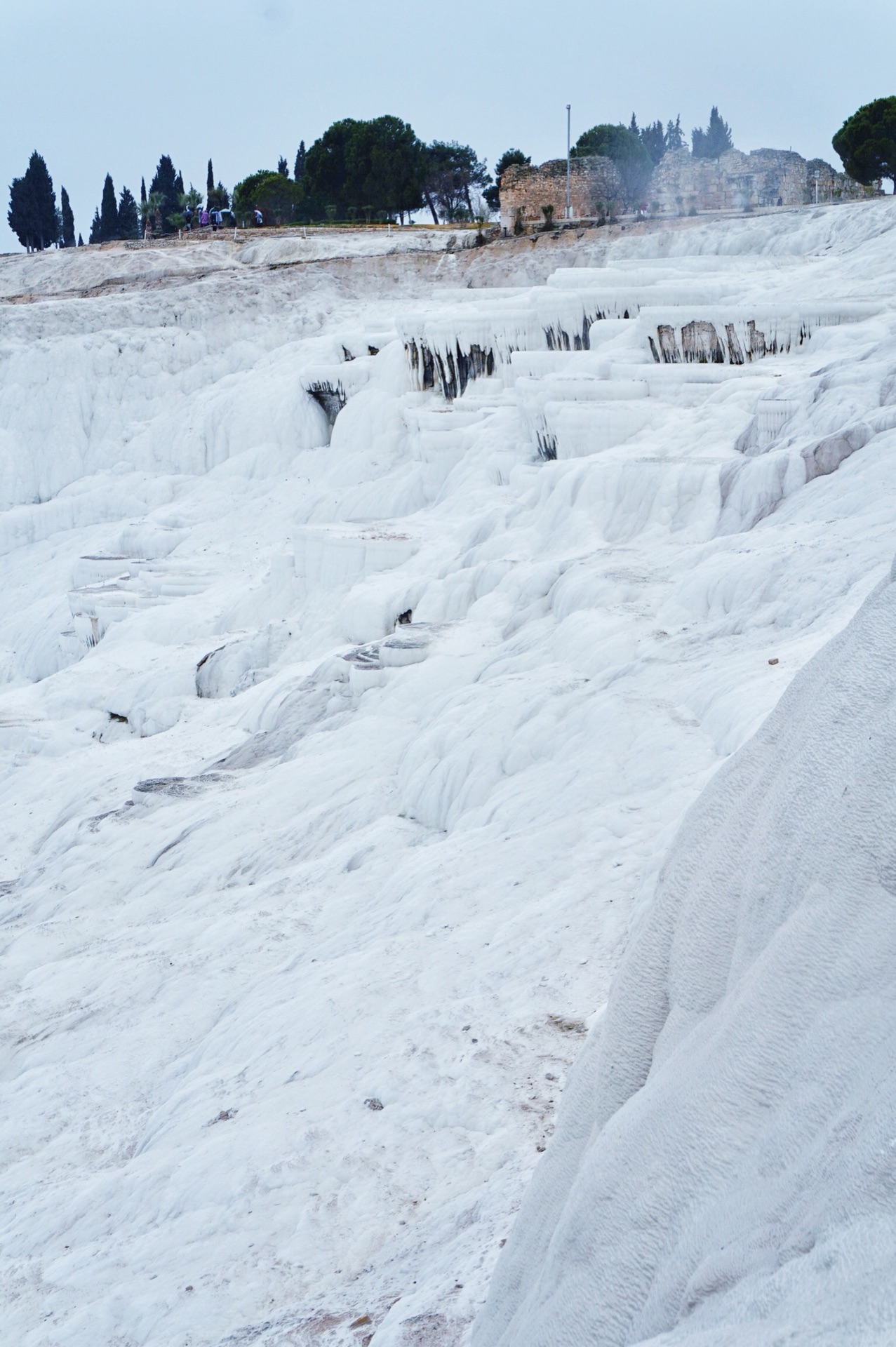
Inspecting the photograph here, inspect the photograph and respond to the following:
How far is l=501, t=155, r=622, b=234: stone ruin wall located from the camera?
31.0 m

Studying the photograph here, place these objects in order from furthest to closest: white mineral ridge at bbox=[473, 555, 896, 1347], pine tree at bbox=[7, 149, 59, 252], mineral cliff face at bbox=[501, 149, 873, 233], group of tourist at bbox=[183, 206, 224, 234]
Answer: pine tree at bbox=[7, 149, 59, 252] → group of tourist at bbox=[183, 206, 224, 234] → mineral cliff face at bbox=[501, 149, 873, 233] → white mineral ridge at bbox=[473, 555, 896, 1347]

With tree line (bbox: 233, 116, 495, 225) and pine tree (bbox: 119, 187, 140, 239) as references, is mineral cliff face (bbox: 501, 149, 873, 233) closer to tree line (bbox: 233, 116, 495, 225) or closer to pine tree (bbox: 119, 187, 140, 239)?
tree line (bbox: 233, 116, 495, 225)

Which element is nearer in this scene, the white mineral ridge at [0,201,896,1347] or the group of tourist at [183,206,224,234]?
the white mineral ridge at [0,201,896,1347]

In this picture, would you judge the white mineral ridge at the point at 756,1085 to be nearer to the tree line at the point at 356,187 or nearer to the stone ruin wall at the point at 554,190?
the stone ruin wall at the point at 554,190

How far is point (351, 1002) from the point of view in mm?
5707

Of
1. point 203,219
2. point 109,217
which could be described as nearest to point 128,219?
point 109,217

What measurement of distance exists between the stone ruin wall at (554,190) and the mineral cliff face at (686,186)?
0.02 meters

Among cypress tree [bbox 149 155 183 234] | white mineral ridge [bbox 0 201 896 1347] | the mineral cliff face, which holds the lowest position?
white mineral ridge [bbox 0 201 896 1347]

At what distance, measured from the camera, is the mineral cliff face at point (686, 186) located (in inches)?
1134

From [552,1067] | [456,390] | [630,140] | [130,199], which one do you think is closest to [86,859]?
[552,1067]

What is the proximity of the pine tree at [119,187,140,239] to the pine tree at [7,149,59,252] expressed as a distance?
12.3 feet

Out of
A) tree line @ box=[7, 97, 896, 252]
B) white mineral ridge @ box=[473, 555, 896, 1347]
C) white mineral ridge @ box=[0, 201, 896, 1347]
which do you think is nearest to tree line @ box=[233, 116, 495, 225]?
tree line @ box=[7, 97, 896, 252]

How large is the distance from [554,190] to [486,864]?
91.9 ft

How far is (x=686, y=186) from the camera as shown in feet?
97.9
